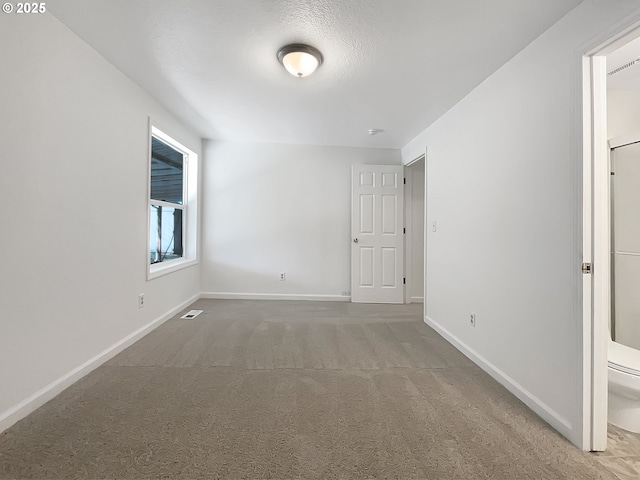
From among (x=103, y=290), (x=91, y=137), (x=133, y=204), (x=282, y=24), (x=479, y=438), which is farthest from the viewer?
(x=133, y=204)

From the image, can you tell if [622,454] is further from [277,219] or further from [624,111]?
[277,219]

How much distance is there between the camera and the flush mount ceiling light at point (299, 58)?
6.43 ft

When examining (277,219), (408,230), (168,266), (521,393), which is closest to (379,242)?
(408,230)

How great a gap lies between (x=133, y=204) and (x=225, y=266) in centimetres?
191

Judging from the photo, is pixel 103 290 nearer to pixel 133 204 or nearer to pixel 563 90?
pixel 133 204

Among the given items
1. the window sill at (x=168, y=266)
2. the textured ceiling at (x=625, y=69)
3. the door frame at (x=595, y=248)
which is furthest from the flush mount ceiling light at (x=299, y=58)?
the window sill at (x=168, y=266)

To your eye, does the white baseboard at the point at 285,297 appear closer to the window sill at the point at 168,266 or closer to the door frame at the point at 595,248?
the window sill at the point at 168,266

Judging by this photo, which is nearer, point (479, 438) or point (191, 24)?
point (479, 438)

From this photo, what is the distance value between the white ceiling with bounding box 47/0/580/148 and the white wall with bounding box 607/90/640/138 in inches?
40.5

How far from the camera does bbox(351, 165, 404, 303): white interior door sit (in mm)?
4352

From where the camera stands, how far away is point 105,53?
2152 mm

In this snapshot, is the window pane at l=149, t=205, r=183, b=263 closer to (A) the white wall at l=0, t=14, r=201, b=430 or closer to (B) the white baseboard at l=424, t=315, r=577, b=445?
(A) the white wall at l=0, t=14, r=201, b=430

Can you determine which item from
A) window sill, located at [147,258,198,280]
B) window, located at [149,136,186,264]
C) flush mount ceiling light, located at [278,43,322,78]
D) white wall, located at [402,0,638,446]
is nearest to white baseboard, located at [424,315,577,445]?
white wall, located at [402,0,638,446]

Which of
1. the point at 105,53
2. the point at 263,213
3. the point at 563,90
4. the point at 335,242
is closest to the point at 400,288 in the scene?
the point at 335,242
